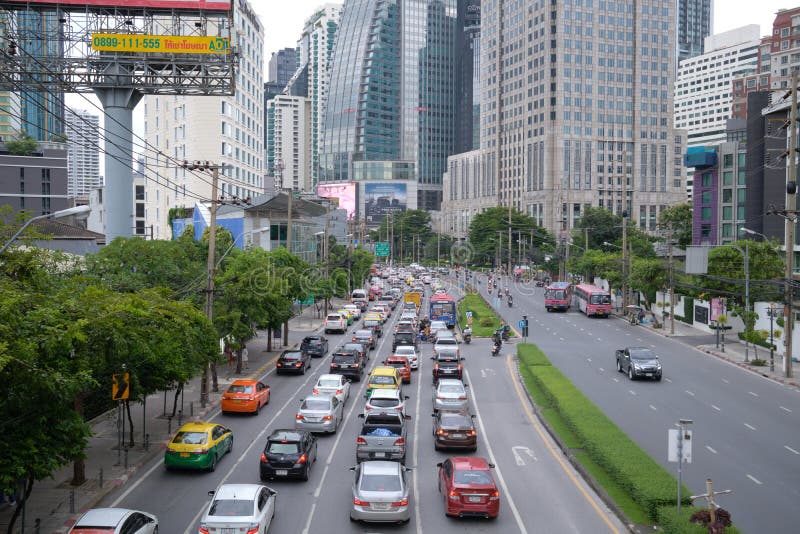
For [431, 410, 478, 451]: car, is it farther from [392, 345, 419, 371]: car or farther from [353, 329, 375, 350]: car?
[353, 329, 375, 350]: car

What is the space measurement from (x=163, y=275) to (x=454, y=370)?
15321 millimetres

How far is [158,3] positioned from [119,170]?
10.1m

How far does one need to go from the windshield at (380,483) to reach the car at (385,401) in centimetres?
895

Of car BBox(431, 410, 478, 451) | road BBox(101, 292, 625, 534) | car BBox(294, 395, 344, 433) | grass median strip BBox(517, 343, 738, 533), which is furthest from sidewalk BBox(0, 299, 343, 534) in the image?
grass median strip BBox(517, 343, 738, 533)

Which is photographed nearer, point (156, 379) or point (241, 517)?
point (241, 517)

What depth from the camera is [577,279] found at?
4277 inches

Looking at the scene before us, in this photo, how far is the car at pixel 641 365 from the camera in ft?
130

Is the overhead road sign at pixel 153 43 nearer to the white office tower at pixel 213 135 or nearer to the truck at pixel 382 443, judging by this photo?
the truck at pixel 382 443

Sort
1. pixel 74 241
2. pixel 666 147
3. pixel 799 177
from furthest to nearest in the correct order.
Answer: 1. pixel 666 147
2. pixel 799 177
3. pixel 74 241

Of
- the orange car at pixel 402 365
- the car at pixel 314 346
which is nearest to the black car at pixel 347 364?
the orange car at pixel 402 365

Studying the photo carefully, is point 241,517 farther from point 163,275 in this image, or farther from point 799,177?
point 799,177

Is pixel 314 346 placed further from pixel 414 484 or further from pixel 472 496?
pixel 472 496

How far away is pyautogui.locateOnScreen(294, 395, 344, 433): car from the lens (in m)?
27.5

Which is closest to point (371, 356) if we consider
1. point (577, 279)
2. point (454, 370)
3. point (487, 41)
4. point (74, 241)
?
point (454, 370)
